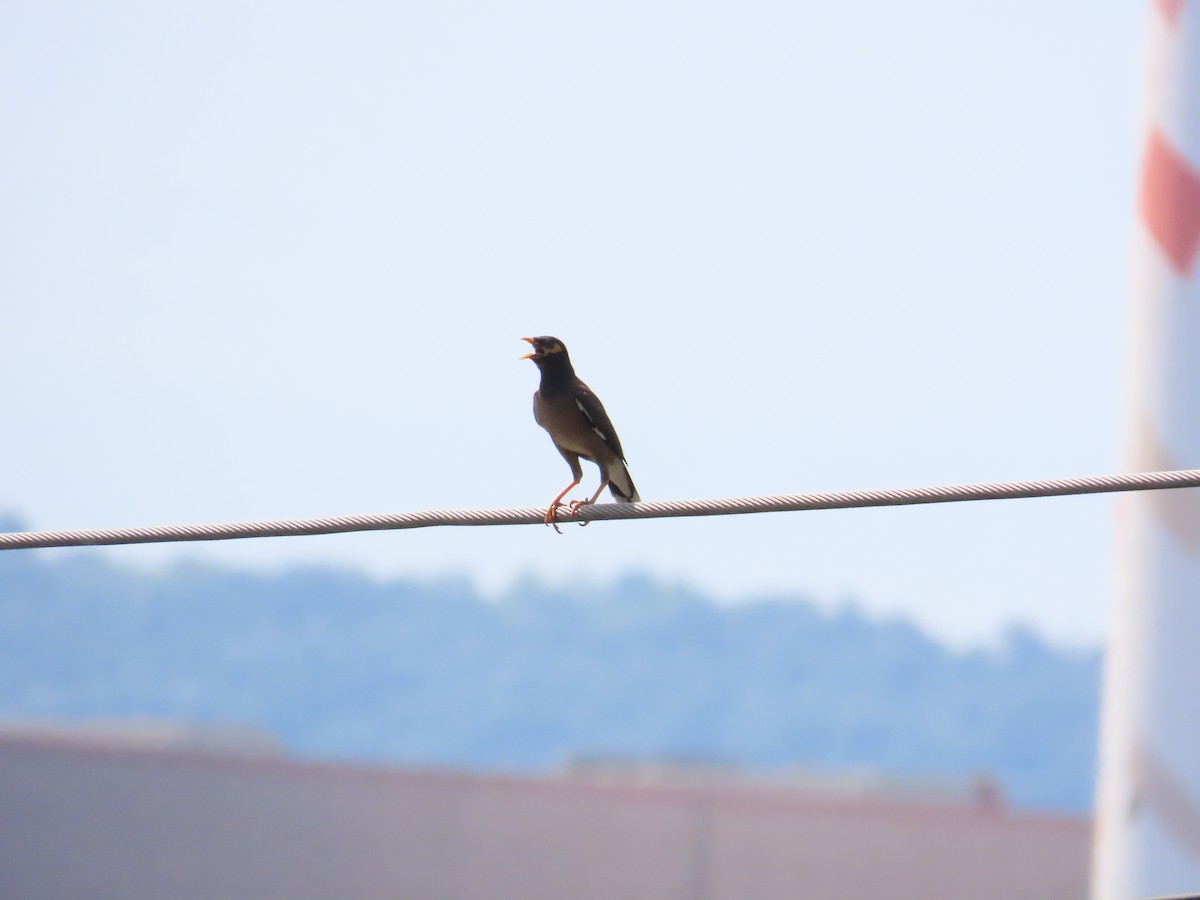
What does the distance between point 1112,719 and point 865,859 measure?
1616 inches

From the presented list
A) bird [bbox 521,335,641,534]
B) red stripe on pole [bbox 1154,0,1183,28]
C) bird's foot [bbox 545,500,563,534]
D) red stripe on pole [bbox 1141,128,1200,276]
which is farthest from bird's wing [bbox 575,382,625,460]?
red stripe on pole [bbox 1154,0,1183,28]

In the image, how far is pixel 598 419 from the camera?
7875mm

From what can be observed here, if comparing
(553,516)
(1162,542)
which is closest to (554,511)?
(553,516)

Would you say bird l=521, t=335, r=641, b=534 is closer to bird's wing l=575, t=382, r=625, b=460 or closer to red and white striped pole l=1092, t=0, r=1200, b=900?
bird's wing l=575, t=382, r=625, b=460

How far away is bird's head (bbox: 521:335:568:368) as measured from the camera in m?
8.15

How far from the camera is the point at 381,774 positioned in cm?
3962

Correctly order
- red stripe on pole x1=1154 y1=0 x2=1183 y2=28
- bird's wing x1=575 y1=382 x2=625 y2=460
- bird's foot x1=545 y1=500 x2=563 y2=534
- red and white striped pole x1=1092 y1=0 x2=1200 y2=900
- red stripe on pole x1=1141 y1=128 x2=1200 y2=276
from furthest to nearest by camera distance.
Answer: red stripe on pole x1=1141 y1=128 x2=1200 y2=276 → red stripe on pole x1=1154 y1=0 x2=1183 y2=28 → red and white striped pole x1=1092 y1=0 x2=1200 y2=900 → bird's wing x1=575 y1=382 x2=625 y2=460 → bird's foot x1=545 y1=500 x2=563 y2=534

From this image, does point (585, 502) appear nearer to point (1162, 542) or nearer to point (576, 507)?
point (576, 507)

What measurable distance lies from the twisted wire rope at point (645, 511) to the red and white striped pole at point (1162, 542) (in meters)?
5.92

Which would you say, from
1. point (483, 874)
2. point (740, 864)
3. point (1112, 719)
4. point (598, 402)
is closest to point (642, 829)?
point (740, 864)

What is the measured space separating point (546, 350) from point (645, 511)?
2798mm

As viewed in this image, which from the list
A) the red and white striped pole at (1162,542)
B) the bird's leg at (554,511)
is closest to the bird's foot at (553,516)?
the bird's leg at (554,511)

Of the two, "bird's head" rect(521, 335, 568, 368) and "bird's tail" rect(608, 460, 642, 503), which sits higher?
"bird's head" rect(521, 335, 568, 368)

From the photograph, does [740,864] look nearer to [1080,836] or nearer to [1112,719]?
[1080,836]
